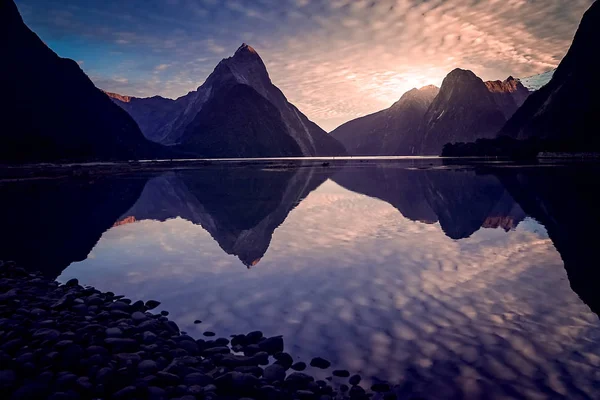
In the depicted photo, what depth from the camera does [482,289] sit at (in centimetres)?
1390

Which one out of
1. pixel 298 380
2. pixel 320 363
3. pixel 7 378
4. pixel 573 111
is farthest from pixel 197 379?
pixel 573 111

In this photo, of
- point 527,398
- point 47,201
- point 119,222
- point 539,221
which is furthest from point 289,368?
point 47,201

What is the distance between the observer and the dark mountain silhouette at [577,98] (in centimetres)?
14973

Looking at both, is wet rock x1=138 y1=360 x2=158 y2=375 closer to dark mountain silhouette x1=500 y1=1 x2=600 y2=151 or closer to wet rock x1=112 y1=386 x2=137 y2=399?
wet rock x1=112 y1=386 x2=137 y2=399

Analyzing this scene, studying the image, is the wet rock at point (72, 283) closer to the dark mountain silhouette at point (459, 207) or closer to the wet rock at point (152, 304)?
the wet rock at point (152, 304)

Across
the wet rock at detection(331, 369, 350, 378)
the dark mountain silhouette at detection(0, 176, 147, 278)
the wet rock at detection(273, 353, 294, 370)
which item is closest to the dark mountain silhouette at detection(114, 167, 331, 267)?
the dark mountain silhouette at detection(0, 176, 147, 278)

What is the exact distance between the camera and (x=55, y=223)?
3078cm

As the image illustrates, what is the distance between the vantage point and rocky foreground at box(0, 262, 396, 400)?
7.54 metres

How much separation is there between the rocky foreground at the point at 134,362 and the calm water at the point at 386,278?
3.02 feet

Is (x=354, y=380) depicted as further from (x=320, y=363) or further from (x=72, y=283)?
(x=72, y=283)

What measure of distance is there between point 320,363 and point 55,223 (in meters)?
30.2

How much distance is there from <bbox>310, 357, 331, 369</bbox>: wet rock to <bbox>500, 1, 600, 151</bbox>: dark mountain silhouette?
170 meters

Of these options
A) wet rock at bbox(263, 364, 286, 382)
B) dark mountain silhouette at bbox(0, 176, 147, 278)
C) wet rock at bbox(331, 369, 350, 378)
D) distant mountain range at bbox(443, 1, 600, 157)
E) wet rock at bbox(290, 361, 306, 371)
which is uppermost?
distant mountain range at bbox(443, 1, 600, 157)

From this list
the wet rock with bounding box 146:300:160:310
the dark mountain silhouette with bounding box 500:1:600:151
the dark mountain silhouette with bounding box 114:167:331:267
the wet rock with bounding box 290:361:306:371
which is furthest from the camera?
the dark mountain silhouette with bounding box 500:1:600:151
